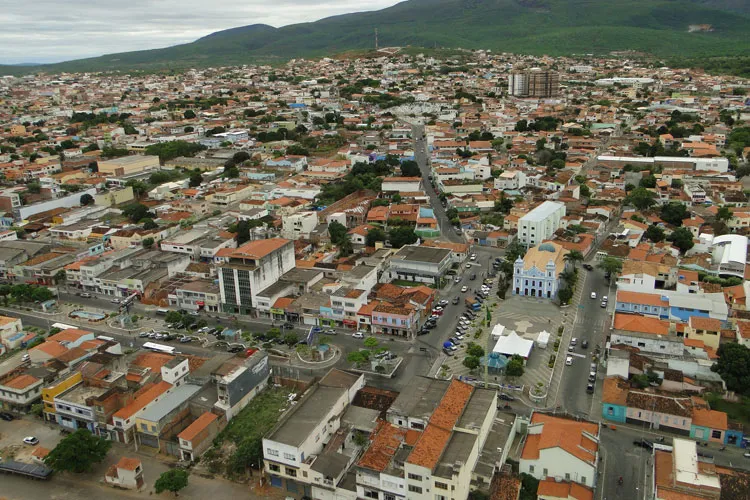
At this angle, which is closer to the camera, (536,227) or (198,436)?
(198,436)

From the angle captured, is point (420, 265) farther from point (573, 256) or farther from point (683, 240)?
point (683, 240)

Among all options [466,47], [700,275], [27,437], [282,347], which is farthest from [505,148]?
[466,47]

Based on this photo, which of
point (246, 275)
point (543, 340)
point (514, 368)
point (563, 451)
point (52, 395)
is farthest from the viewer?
point (246, 275)

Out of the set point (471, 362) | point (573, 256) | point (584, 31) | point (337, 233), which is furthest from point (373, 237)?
point (584, 31)

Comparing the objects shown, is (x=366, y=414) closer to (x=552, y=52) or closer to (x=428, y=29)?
(x=552, y=52)

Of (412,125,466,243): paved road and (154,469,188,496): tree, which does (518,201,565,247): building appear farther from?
(154,469,188,496): tree

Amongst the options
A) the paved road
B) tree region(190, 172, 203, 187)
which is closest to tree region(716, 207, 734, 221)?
the paved road
